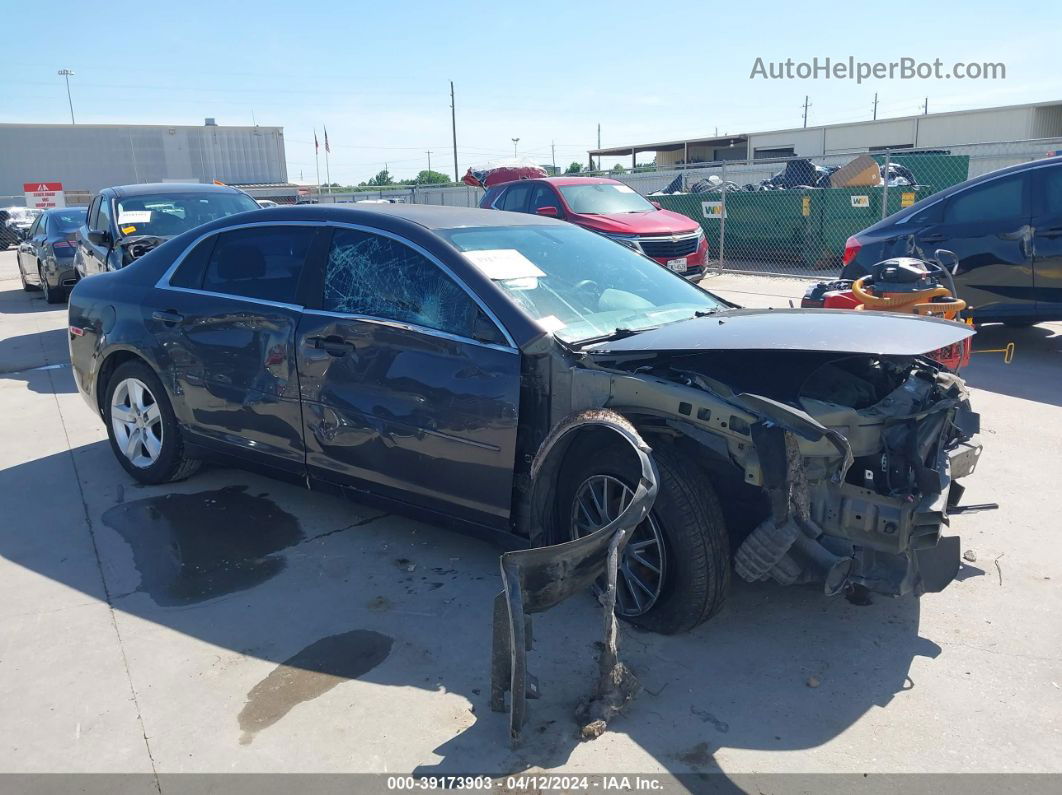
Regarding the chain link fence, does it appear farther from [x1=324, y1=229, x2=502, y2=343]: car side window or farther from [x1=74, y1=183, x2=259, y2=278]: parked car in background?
[x1=324, y1=229, x2=502, y2=343]: car side window

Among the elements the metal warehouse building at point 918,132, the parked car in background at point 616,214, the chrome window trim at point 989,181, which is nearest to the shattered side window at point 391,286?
the chrome window trim at point 989,181

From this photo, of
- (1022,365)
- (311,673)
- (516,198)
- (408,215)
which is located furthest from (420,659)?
(516,198)

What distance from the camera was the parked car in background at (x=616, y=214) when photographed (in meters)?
12.4

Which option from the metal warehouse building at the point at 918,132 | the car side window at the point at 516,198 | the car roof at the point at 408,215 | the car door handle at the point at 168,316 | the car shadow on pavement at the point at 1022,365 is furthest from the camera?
the metal warehouse building at the point at 918,132

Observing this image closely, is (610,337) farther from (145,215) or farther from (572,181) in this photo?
(572,181)

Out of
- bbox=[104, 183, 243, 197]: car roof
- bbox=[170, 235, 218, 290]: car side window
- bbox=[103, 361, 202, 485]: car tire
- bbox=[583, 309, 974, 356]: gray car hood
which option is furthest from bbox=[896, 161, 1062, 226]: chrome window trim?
bbox=[104, 183, 243, 197]: car roof

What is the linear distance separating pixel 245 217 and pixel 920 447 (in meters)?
3.69

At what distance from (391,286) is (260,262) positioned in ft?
3.43

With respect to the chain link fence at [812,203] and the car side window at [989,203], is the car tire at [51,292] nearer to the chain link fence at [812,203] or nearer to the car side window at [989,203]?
the chain link fence at [812,203]

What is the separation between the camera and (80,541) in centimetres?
458

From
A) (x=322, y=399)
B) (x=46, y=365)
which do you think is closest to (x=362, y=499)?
(x=322, y=399)

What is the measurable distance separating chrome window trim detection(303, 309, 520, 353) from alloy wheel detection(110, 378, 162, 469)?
1.58m

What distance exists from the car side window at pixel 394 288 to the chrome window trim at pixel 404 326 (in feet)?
0.05

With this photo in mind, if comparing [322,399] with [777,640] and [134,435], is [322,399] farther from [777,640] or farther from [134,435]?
[777,640]
